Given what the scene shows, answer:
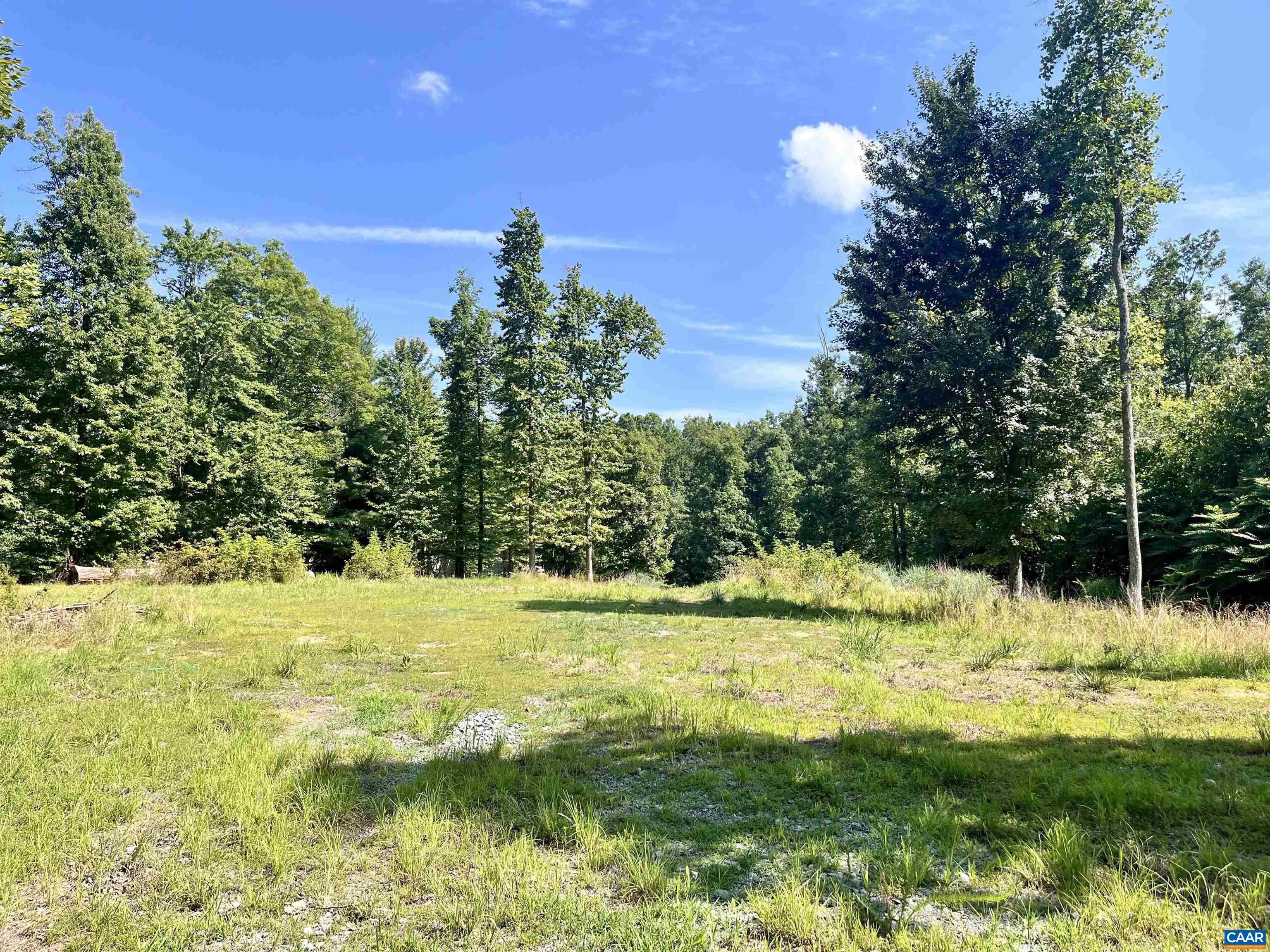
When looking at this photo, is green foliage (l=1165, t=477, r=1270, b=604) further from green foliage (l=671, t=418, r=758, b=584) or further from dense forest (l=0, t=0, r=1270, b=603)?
green foliage (l=671, t=418, r=758, b=584)

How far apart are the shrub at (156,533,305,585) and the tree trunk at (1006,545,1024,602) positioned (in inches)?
845

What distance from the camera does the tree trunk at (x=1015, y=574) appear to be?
12613 millimetres

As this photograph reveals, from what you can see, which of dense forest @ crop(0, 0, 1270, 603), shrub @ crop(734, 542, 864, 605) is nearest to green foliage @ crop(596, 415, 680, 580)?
dense forest @ crop(0, 0, 1270, 603)

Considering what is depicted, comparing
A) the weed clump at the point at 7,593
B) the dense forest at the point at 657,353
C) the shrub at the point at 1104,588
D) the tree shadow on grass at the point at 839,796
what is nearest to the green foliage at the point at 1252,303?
the dense forest at the point at 657,353

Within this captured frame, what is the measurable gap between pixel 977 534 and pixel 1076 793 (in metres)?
10.2

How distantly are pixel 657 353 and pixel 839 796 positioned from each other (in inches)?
1034

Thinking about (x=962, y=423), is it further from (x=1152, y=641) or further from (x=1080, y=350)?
(x=1152, y=641)

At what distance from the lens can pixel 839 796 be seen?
396 cm

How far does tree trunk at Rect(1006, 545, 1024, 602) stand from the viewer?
41.4ft

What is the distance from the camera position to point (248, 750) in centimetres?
459

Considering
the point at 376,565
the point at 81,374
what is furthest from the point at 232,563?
the point at 81,374

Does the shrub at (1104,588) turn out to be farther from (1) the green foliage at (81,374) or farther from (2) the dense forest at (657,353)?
(1) the green foliage at (81,374)

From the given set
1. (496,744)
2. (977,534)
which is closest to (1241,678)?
(977,534)

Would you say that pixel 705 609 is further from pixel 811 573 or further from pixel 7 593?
pixel 7 593
